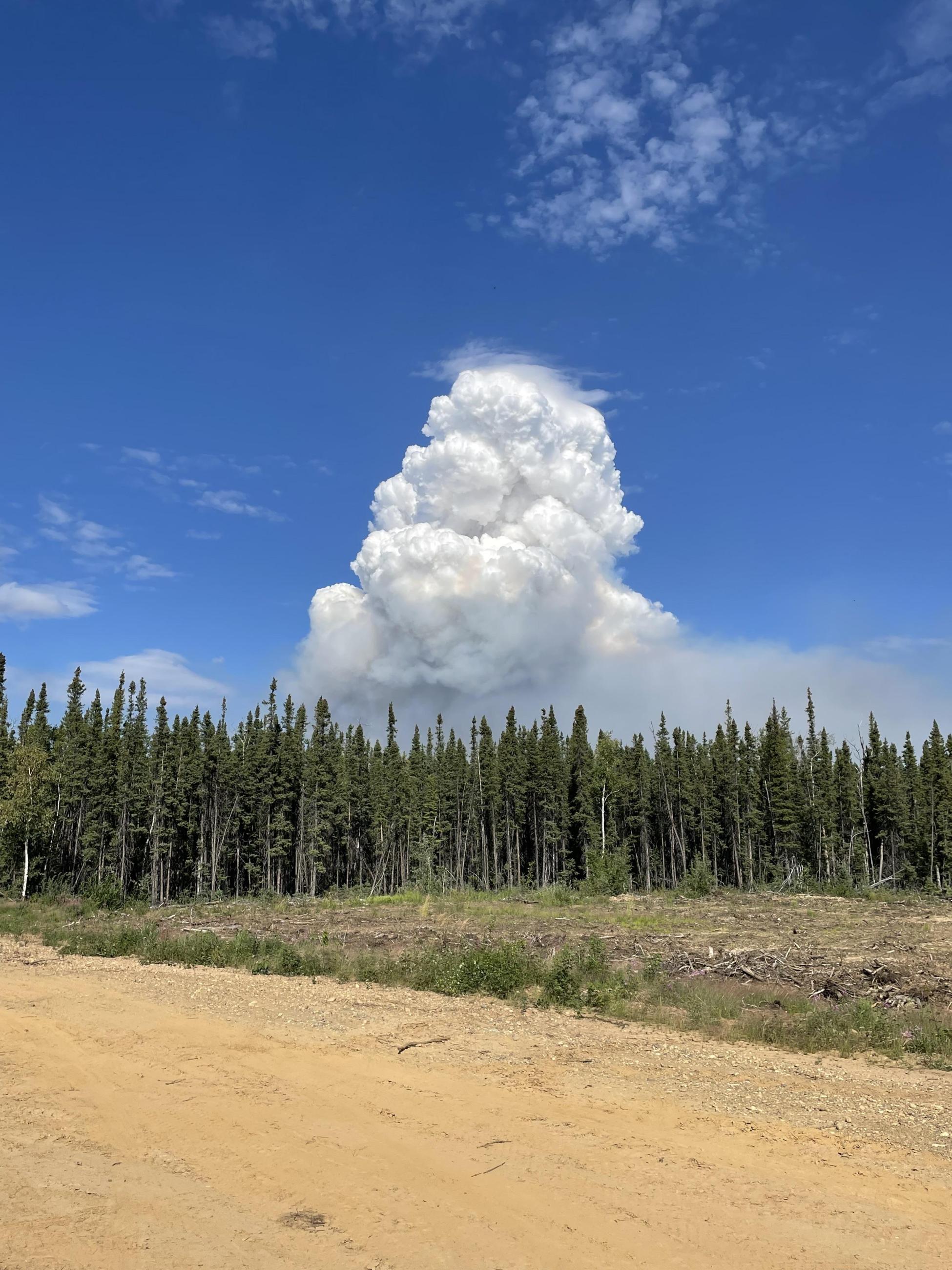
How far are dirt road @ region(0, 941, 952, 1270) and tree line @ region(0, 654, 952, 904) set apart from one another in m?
58.8

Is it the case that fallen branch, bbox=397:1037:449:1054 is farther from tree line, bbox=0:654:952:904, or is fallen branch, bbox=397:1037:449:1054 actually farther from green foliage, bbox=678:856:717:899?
tree line, bbox=0:654:952:904

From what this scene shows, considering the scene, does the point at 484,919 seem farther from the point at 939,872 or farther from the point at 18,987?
the point at 939,872

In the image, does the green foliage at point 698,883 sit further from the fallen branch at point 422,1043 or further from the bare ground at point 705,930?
the fallen branch at point 422,1043

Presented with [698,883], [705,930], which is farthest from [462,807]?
[705,930]

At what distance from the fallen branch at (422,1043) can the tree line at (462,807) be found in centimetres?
5763

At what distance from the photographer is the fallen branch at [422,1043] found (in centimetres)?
1237

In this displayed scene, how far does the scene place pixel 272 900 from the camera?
2125 inches

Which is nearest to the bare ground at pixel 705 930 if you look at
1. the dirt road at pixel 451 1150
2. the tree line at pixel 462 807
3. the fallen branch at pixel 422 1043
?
the dirt road at pixel 451 1150

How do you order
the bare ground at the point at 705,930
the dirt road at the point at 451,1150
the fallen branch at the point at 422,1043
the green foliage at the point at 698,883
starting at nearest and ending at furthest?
the dirt road at the point at 451,1150, the fallen branch at the point at 422,1043, the bare ground at the point at 705,930, the green foliage at the point at 698,883

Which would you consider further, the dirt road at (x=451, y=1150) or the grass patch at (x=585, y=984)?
the grass patch at (x=585, y=984)

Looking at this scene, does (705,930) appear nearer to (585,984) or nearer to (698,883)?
(585,984)

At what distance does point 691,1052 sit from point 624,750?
3662 inches

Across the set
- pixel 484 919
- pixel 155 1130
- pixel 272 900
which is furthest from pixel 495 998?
pixel 272 900

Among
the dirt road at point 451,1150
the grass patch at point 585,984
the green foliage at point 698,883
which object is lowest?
the green foliage at point 698,883
